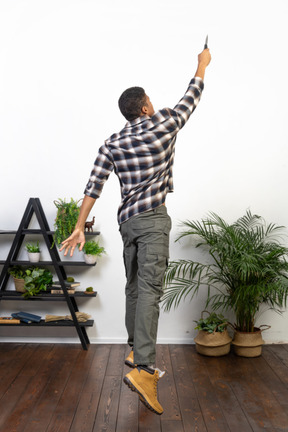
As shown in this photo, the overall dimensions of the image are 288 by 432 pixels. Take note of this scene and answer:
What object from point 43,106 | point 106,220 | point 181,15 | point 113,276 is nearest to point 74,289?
point 113,276

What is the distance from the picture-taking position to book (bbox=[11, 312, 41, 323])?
375 cm

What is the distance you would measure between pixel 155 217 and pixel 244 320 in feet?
4.89

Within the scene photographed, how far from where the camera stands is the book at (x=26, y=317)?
3.75 m

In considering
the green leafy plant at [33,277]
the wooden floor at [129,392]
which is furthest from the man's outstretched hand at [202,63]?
the green leafy plant at [33,277]

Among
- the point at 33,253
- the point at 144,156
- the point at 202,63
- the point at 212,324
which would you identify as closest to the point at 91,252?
the point at 33,253

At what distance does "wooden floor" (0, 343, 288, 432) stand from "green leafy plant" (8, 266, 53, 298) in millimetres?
441

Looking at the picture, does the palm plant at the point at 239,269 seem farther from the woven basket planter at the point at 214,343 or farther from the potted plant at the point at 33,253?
the potted plant at the point at 33,253

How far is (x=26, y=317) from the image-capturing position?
3762 mm

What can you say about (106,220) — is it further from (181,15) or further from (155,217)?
(181,15)

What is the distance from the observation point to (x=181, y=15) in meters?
3.84

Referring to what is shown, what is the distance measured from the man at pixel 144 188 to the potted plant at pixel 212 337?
1076mm

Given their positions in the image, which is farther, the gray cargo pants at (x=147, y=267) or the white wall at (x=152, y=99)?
the white wall at (x=152, y=99)

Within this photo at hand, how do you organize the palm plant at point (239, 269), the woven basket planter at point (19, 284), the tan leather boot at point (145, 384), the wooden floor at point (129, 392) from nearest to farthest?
the tan leather boot at point (145, 384) → the wooden floor at point (129, 392) → the palm plant at point (239, 269) → the woven basket planter at point (19, 284)

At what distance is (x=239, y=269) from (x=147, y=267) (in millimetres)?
1089
